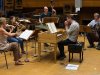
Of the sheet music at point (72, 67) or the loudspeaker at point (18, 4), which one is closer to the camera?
the sheet music at point (72, 67)

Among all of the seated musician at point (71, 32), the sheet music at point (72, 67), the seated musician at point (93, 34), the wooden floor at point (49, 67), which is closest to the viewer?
the wooden floor at point (49, 67)

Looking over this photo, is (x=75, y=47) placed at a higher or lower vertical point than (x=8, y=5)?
lower

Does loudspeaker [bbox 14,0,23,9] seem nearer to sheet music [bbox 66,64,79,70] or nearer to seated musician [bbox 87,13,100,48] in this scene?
seated musician [bbox 87,13,100,48]

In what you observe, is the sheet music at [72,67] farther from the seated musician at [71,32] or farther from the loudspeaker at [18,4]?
the loudspeaker at [18,4]

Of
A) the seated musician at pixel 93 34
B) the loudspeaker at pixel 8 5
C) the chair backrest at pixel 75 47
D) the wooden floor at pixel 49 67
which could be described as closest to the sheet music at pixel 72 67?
the wooden floor at pixel 49 67

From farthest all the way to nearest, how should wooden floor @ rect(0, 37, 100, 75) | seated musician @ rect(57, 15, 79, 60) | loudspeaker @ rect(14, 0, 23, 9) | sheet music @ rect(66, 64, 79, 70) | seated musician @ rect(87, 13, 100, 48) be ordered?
loudspeaker @ rect(14, 0, 23, 9), seated musician @ rect(87, 13, 100, 48), seated musician @ rect(57, 15, 79, 60), sheet music @ rect(66, 64, 79, 70), wooden floor @ rect(0, 37, 100, 75)

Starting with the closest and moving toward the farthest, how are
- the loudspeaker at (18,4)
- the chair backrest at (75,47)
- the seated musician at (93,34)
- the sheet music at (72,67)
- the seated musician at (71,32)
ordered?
the sheet music at (72,67), the chair backrest at (75,47), the seated musician at (71,32), the seated musician at (93,34), the loudspeaker at (18,4)

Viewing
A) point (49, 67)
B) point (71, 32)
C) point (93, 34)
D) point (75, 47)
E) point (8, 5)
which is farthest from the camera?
point (8, 5)

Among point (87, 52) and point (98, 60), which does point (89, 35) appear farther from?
point (98, 60)

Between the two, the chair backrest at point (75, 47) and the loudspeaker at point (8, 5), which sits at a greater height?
the loudspeaker at point (8, 5)

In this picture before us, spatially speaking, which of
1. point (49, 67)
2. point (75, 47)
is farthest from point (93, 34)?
point (49, 67)

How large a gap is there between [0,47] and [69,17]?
210 cm

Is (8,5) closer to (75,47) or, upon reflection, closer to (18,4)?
(18,4)

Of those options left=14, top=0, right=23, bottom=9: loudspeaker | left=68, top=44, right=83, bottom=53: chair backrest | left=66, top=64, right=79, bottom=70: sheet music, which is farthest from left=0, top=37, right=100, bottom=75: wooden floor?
left=14, top=0, right=23, bottom=9: loudspeaker
